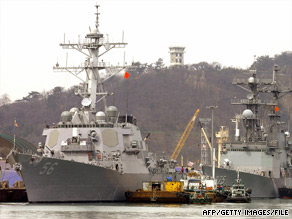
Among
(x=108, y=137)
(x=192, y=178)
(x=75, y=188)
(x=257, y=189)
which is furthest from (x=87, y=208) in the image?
(x=257, y=189)

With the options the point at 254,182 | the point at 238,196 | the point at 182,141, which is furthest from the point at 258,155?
the point at 182,141

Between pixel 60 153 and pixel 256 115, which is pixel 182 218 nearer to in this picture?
pixel 60 153

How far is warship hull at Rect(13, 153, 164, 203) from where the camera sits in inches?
2308

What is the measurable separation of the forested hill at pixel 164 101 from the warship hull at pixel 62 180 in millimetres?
66240

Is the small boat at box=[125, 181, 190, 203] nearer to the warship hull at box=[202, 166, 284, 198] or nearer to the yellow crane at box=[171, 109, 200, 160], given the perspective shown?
the warship hull at box=[202, 166, 284, 198]

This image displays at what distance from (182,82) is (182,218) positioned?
116m

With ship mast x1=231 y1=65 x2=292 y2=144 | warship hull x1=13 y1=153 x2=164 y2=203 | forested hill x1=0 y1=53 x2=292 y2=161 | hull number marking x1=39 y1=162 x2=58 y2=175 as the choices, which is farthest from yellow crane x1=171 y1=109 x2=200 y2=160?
hull number marking x1=39 y1=162 x2=58 y2=175

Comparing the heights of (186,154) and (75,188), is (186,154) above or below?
above

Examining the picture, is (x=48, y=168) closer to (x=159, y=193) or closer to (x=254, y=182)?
(x=159, y=193)

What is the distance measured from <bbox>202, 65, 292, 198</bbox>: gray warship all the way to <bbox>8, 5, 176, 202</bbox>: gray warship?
1504 cm

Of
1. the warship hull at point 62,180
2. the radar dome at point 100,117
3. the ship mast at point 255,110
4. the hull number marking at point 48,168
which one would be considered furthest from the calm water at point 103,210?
the ship mast at point 255,110

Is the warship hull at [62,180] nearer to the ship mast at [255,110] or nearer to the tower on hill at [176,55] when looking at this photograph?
the ship mast at [255,110]

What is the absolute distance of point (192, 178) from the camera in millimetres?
68688

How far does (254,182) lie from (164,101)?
7727 cm
